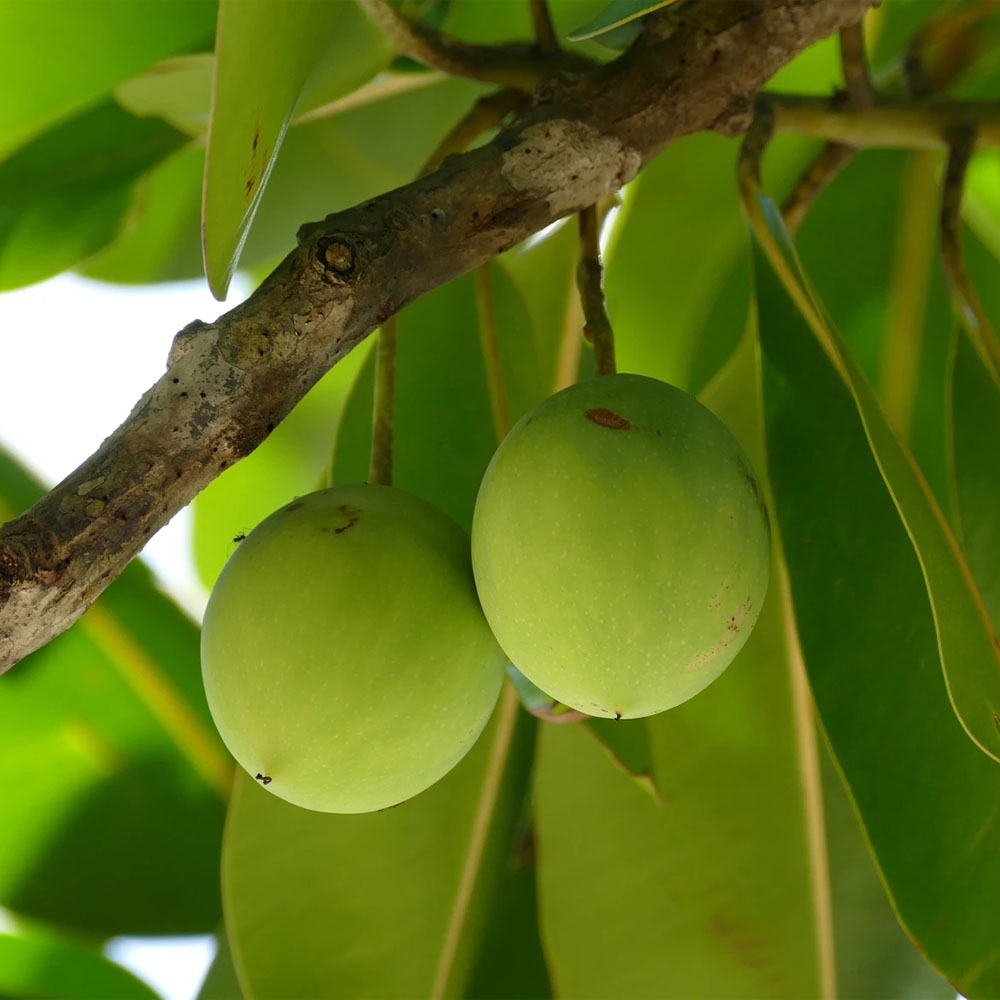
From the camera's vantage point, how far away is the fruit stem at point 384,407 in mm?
894

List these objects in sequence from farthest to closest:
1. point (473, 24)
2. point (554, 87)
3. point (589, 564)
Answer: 1. point (473, 24)
2. point (554, 87)
3. point (589, 564)

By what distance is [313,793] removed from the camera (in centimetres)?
78

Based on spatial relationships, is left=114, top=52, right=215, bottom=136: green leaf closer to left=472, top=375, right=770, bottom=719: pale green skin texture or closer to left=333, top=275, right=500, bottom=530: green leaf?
left=333, top=275, right=500, bottom=530: green leaf

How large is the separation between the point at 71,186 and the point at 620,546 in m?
0.90

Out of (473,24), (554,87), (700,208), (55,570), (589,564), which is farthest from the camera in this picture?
(700,208)

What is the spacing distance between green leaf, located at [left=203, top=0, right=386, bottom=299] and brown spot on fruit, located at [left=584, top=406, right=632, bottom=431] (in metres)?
0.26

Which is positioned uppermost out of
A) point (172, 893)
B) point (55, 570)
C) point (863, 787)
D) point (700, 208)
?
point (55, 570)

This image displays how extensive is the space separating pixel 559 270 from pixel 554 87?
1.84 feet

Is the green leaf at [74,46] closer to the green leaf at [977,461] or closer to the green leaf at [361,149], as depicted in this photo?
the green leaf at [361,149]

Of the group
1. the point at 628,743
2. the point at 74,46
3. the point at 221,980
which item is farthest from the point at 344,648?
the point at 221,980

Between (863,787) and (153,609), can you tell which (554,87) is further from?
(153,609)

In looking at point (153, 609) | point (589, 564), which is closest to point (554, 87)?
point (589, 564)

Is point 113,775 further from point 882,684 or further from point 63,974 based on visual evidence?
point 882,684

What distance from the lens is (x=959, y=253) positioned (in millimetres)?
1021
